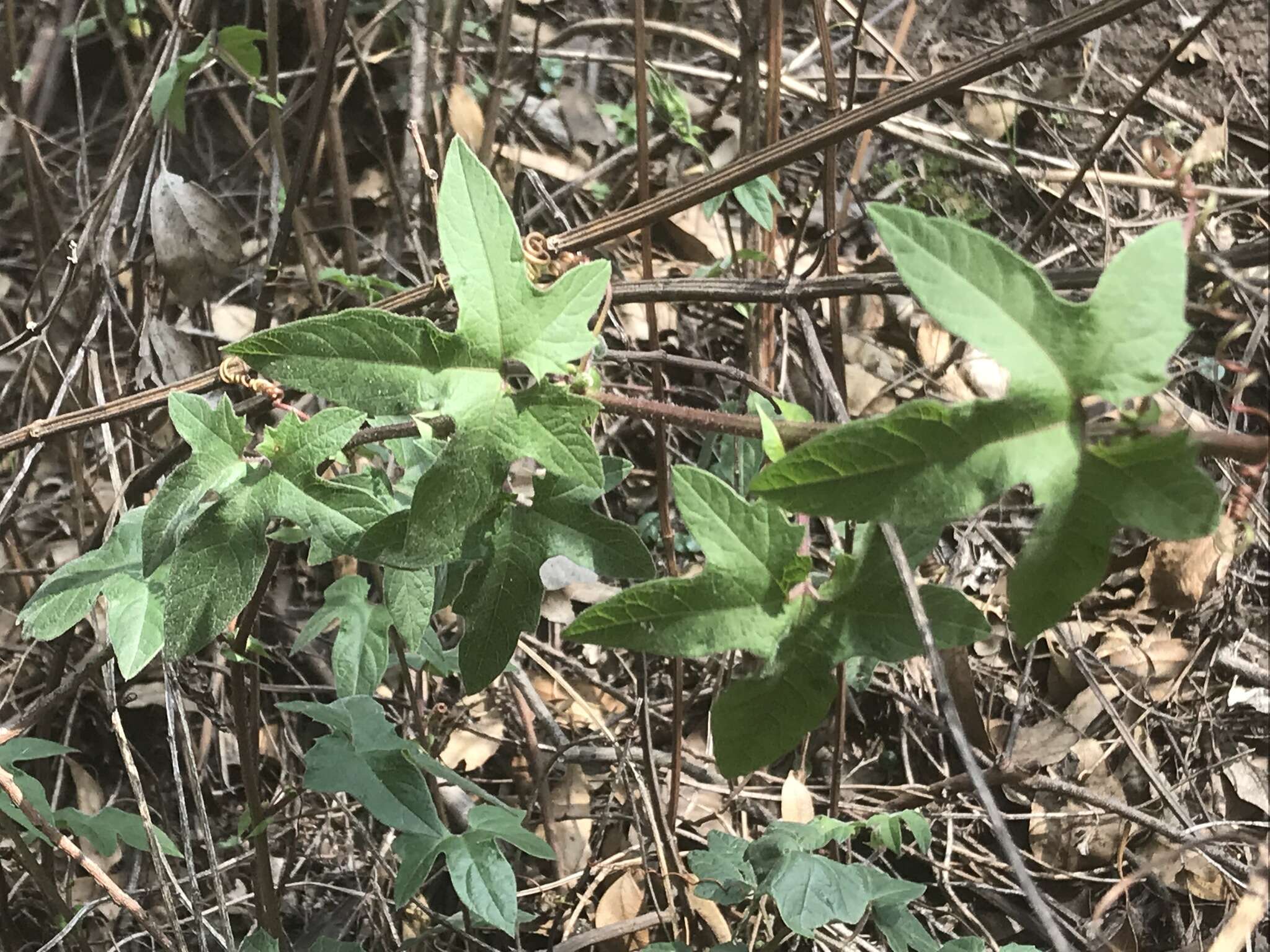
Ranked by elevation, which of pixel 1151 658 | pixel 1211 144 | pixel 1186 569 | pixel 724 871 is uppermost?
pixel 1211 144

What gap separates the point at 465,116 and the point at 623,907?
1512 millimetres

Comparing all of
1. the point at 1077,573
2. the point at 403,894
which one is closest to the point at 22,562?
the point at 403,894

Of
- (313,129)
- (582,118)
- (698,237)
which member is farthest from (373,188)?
(313,129)

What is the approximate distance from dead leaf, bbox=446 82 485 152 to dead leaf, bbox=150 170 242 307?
0.71 metres

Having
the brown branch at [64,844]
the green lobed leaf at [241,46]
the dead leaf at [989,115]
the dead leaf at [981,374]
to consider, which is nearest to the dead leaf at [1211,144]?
the dead leaf at [989,115]

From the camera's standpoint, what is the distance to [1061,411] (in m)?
0.50

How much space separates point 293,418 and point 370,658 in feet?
1.33

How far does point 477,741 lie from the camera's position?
1458mm

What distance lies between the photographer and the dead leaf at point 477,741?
4.68 ft

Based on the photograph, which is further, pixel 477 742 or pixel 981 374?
pixel 981 374

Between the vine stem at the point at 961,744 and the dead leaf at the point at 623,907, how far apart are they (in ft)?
2.54

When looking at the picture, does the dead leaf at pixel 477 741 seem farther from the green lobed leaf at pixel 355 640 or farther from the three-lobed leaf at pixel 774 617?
the three-lobed leaf at pixel 774 617

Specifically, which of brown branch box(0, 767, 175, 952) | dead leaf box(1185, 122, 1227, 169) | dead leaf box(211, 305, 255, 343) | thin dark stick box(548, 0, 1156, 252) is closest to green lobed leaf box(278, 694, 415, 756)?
brown branch box(0, 767, 175, 952)

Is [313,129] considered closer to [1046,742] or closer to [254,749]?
[254,749]
